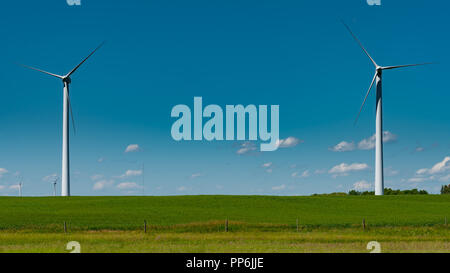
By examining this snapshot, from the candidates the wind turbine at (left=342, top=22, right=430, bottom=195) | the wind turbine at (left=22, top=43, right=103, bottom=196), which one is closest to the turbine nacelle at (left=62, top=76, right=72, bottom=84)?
the wind turbine at (left=22, top=43, right=103, bottom=196)

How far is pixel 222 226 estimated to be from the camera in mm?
44469

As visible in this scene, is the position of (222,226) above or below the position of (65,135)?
below

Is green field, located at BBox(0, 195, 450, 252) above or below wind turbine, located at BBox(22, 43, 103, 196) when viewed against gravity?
below

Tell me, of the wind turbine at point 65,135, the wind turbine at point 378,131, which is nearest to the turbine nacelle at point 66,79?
the wind turbine at point 65,135

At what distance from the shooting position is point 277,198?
81.4 m

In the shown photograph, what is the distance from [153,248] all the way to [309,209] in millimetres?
42442

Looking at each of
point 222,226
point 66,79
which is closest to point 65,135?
point 66,79

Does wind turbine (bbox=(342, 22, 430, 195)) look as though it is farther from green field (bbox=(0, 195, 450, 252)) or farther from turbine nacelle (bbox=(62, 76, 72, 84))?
turbine nacelle (bbox=(62, 76, 72, 84))

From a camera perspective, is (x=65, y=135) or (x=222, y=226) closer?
(x=222, y=226)

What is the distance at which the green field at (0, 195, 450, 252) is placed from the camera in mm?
31031

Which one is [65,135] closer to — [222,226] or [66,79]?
[66,79]
